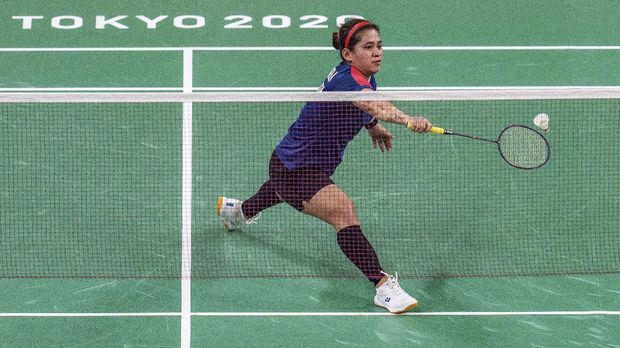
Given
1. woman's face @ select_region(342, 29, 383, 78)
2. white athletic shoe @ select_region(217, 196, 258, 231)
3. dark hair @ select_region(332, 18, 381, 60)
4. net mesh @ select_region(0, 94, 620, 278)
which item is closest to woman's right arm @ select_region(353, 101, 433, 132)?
woman's face @ select_region(342, 29, 383, 78)

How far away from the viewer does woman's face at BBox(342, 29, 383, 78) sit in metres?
10.1

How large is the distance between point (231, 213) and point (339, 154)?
45.1 inches

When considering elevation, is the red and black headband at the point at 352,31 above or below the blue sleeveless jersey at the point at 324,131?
above

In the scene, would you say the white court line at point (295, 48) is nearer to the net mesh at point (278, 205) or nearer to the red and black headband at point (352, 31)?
the net mesh at point (278, 205)

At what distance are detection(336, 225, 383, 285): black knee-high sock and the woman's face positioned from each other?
117 cm

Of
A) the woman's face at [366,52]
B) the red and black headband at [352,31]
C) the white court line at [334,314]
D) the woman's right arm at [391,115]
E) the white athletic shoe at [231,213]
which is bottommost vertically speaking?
the white court line at [334,314]

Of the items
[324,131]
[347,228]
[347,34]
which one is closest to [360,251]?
[347,228]

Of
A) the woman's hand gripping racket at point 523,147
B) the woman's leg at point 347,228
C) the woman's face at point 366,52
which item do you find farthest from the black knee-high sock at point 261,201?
the woman's hand gripping racket at point 523,147

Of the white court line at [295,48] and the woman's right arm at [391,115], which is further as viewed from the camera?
the white court line at [295,48]

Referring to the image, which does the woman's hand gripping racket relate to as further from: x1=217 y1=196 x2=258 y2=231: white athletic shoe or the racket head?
x1=217 y1=196 x2=258 y2=231: white athletic shoe

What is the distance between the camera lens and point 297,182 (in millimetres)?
10352

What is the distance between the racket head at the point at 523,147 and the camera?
34.1ft

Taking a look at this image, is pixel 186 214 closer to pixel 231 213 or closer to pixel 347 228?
pixel 231 213

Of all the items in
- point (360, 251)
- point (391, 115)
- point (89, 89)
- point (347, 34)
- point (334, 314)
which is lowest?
point (334, 314)
